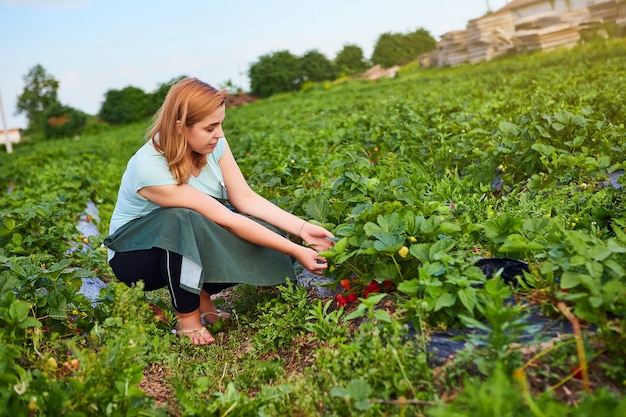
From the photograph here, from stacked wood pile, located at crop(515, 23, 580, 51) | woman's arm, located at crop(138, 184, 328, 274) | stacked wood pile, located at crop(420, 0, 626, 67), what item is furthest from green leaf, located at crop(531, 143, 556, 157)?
stacked wood pile, located at crop(515, 23, 580, 51)

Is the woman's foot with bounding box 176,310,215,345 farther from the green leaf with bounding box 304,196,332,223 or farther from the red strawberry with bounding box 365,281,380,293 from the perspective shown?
the red strawberry with bounding box 365,281,380,293

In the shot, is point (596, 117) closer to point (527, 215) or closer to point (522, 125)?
point (522, 125)

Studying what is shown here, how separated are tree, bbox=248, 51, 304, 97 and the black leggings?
31252 mm

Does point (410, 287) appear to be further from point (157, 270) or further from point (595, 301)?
point (157, 270)

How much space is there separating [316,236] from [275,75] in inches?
1244

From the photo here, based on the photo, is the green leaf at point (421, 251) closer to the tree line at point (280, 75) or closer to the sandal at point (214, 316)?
the sandal at point (214, 316)

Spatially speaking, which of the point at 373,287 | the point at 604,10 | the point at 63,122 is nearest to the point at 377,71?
the point at 604,10

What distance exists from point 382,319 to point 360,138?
4.30 metres

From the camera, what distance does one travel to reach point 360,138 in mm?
6508

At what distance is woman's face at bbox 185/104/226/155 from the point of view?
3184 mm

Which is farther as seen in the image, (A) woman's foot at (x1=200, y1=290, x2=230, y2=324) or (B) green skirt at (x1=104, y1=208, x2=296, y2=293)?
(A) woman's foot at (x1=200, y1=290, x2=230, y2=324)

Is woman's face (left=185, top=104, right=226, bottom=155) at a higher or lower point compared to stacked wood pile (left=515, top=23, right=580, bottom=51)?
lower

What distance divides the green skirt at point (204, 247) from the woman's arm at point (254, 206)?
17 centimetres

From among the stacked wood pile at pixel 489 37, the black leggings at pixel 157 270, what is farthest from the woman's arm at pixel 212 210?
the stacked wood pile at pixel 489 37
